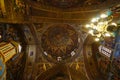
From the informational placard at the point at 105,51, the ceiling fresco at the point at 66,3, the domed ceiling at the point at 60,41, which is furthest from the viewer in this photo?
the domed ceiling at the point at 60,41

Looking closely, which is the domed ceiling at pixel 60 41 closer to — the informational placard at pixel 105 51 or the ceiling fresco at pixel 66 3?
the informational placard at pixel 105 51

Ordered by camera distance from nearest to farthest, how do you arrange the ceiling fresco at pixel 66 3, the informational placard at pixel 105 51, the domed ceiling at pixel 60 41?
the ceiling fresco at pixel 66 3 < the informational placard at pixel 105 51 < the domed ceiling at pixel 60 41

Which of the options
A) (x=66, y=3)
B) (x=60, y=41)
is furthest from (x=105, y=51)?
(x=66, y=3)

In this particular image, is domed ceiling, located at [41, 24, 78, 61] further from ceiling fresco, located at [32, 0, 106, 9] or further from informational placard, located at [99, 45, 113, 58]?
ceiling fresco, located at [32, 0, 106, 9]

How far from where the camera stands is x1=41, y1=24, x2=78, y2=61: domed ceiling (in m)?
14.3

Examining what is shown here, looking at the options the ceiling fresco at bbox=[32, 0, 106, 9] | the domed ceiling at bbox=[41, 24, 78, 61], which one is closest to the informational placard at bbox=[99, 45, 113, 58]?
the domed ceiling at bbox=[41, 24, 78, 61]

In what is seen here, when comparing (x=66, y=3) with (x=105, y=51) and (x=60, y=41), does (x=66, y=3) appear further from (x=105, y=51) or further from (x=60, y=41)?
(x=105, y=51)

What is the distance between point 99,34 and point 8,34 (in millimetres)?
7356

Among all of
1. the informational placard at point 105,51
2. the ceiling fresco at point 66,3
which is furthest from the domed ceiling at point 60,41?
the ceiling fresco at point 66,3

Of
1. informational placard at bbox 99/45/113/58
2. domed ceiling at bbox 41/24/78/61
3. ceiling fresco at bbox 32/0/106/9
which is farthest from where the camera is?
domed ceiling at bbox 41/24/78/61

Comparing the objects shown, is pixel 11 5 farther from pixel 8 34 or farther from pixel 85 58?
pixel 85 58

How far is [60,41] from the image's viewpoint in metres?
14.8

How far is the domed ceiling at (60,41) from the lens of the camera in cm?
1433

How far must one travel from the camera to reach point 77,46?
14.6 meters
